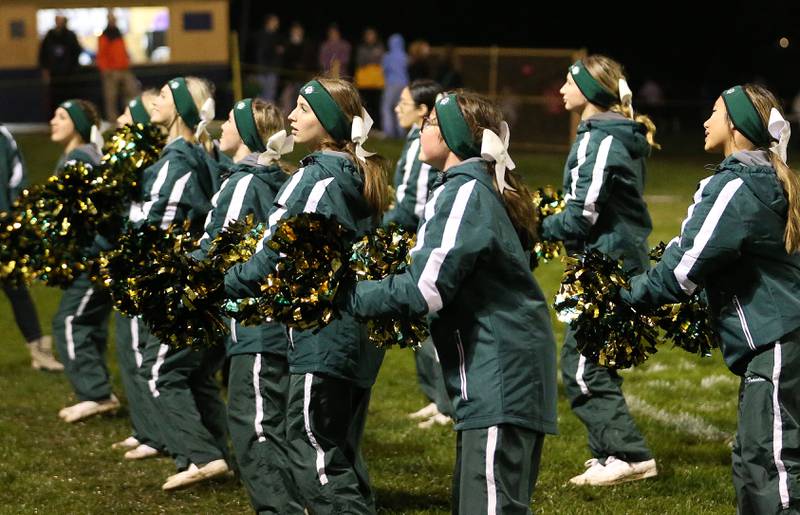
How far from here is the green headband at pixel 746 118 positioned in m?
4.70

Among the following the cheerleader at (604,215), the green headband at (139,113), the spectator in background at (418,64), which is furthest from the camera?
the spectator in background at (418,64)

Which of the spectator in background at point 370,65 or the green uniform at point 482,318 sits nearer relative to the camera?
the green uniform at point 482,318

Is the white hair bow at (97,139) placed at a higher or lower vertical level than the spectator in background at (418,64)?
higher

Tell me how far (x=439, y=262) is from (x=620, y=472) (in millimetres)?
2745

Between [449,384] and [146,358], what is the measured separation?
9.34 ft

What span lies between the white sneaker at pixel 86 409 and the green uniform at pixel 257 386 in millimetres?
2702

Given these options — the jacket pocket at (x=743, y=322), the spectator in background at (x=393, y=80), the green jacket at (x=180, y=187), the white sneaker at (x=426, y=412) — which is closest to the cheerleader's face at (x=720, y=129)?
the jacket pocket at (x=743, y=322)

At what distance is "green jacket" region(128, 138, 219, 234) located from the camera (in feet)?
21.0

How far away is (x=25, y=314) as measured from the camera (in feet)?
31.4

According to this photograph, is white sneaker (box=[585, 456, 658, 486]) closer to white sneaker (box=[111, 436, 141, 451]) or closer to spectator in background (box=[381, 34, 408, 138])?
white sneaker (box=[111, 436, 141, 451])

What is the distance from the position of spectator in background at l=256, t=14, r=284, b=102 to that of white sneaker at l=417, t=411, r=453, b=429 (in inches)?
615

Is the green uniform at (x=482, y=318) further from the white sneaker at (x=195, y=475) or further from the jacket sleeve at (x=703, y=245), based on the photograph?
the white sneaker at (x=195, y=475)

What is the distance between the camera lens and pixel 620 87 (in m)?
6.36

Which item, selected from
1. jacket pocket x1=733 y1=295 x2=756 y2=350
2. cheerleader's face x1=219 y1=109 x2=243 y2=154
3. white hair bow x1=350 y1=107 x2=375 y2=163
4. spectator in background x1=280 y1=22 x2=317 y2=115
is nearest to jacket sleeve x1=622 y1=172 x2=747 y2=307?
jacket pocket x1=733 y1=295 x2=756 y2=350
